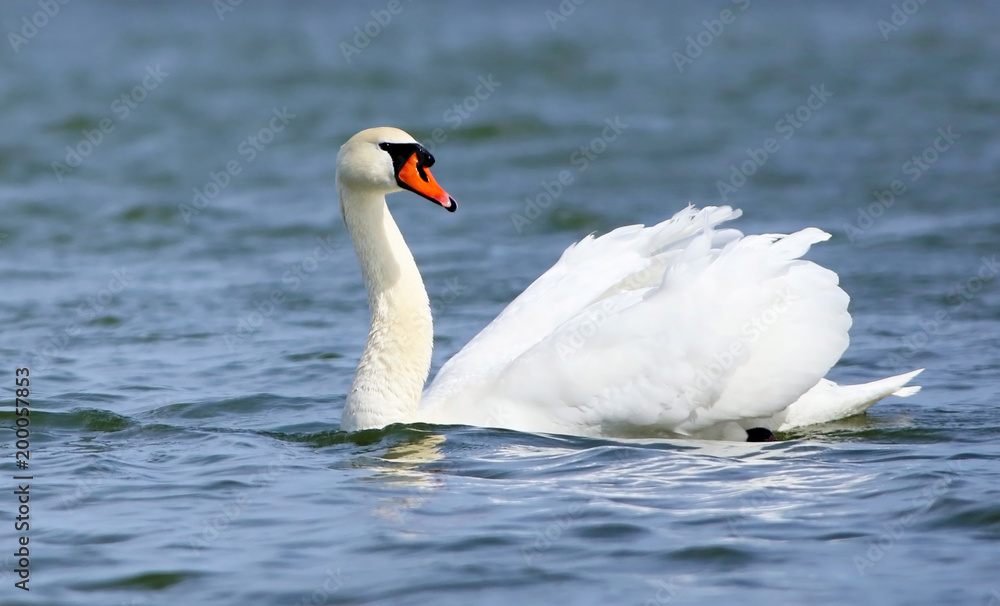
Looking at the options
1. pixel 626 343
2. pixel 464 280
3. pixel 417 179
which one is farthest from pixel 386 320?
pixel 464 280

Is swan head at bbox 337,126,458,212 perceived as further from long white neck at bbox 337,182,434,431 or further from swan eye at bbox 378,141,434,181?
long white neck at bbox 337,182,434,431

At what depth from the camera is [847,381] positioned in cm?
885

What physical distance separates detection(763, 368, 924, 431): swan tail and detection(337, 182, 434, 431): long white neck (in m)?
1.85

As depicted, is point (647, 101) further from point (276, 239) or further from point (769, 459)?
point (769, 459)

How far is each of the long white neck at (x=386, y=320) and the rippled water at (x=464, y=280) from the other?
8.6 inches

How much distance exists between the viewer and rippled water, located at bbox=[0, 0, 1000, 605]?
18.1 feet

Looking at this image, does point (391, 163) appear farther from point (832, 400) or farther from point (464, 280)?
point (464, 280)

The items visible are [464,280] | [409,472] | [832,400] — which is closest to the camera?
[409,472]

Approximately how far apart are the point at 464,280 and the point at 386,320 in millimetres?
4149

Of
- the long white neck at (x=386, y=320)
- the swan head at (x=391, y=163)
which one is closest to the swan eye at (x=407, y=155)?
the swan head at (x=391, y=163)

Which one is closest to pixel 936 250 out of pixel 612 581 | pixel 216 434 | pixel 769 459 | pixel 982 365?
pixel 982 365

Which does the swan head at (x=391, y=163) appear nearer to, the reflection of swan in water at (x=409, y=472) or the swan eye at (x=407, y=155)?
the swan eye at (x=407, y=155)

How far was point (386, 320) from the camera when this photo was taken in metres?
7.58

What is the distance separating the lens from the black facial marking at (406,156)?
7.14 meters
